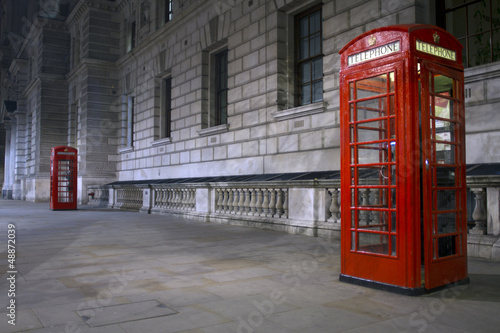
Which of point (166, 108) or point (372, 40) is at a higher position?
point (166, 108)

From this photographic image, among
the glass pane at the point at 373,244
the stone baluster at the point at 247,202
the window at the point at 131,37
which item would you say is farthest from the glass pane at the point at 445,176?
the window at the point at 131,37

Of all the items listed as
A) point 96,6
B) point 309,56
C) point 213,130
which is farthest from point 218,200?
point 96,6

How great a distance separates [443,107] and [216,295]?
2.88 meters

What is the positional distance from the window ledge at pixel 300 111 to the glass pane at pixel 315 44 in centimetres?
169

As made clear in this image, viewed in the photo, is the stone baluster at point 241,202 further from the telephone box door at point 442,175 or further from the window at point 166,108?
the window at point 166,108

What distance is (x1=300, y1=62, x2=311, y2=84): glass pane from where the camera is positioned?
12203 mm

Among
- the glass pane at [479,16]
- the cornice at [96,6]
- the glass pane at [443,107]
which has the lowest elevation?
the glass pane at [443,107]

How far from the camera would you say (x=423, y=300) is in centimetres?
390

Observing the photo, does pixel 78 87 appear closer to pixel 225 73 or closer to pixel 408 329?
pixel 225 73

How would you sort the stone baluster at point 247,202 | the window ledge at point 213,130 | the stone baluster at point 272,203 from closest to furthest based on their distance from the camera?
the stone baluster at point 272,203 → the stone baluster at point 247,202 → the window ledge at point 213,130

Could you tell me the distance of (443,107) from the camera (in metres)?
4.43

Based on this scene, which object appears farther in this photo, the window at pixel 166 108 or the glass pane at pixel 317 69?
the window at pixel 166 108

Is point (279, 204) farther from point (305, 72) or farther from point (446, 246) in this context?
point (446, 246)

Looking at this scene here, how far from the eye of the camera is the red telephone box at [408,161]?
4066mm
